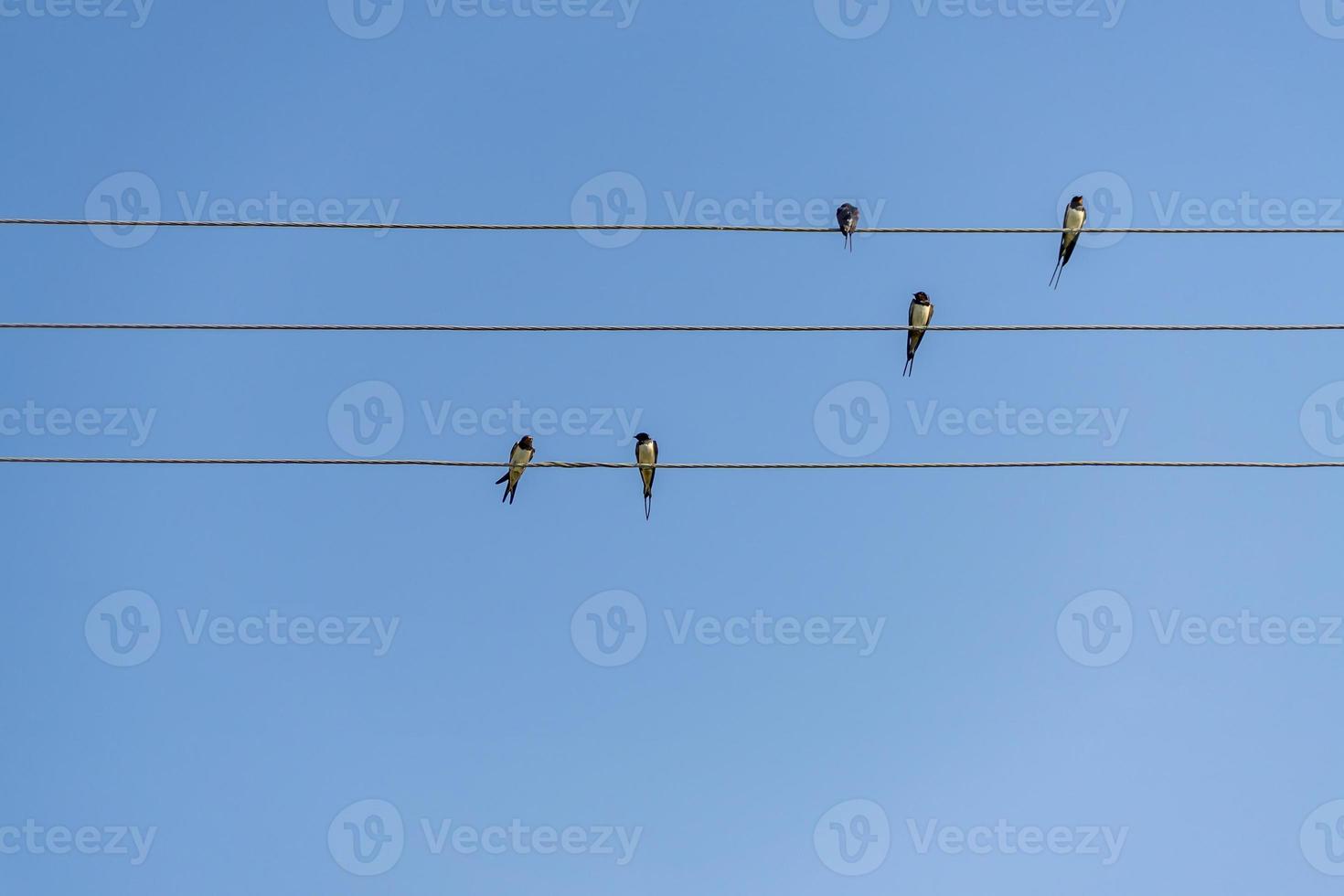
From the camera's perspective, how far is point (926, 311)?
45.5ft

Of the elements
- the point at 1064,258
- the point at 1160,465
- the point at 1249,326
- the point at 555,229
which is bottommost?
the point at 1160,465

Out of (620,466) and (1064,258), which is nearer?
(620,466)

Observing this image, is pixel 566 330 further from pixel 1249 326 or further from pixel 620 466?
pixel 1249 326

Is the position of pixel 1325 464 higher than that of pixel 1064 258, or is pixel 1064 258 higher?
pixel 1064 258

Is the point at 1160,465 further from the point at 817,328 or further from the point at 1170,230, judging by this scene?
the point at 817,328

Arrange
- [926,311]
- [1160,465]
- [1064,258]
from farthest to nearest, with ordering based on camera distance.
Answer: [926,311] → [1064,258] → [1160,465]

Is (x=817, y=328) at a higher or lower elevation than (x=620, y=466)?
higher

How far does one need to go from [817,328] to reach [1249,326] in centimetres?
225

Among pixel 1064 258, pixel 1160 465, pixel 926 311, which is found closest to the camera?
pixel 1160 465

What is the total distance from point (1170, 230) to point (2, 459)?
634 centimetres

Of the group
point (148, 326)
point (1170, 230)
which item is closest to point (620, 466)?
point (148, 326)

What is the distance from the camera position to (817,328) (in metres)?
8.36

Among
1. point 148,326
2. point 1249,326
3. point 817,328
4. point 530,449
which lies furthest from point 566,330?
point 530,449

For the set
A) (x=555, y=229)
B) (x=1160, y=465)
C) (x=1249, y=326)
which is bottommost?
(x=1160, y=465)
